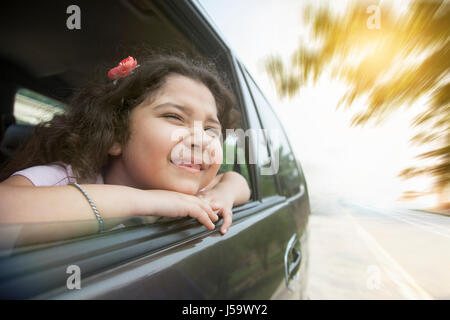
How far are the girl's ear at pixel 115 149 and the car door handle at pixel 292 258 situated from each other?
1039 millimetres

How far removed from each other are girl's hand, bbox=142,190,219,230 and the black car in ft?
0.11

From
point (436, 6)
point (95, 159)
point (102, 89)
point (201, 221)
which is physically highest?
point (436, 6)

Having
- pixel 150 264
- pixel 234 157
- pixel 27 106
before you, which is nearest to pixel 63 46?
pixel 27 106

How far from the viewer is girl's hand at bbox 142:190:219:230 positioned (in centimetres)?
86

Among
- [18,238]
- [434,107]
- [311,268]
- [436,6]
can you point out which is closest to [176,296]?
[18,238]

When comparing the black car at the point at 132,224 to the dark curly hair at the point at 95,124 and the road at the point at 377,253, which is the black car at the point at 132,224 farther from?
the road at the point at 377,253

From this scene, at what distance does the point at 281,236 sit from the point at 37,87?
2937 millimetres

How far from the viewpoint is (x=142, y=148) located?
1108 mm

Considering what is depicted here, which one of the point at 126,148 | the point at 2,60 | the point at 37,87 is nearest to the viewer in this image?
the point at 126,148

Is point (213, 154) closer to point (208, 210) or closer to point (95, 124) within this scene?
point (208, 210)

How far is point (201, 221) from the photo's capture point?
97cm

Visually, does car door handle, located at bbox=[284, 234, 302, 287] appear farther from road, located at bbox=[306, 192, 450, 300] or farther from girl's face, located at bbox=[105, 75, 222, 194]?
girl's face, located at bbox=[105, 75, 222, 194]

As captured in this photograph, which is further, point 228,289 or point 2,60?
point 2,60

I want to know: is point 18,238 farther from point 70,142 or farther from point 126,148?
point 70,142
